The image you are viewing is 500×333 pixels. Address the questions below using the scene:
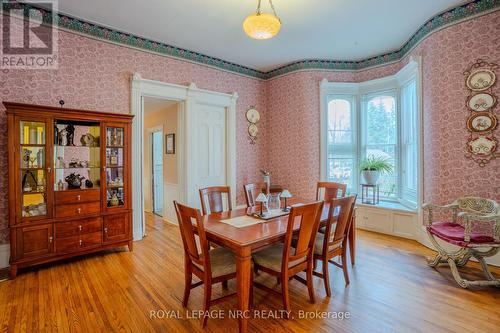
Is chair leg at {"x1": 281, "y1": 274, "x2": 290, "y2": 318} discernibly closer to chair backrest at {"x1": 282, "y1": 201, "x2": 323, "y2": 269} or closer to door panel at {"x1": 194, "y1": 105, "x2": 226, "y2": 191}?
chair backrest at {"x1": 282, "y1": 201, "x2": 323, "y2": 269}

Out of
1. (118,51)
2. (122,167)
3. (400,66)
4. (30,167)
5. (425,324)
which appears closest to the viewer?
(425,324)

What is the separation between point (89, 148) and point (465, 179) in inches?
190

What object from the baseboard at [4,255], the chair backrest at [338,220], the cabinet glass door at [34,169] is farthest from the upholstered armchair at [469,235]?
the baseboard at [4,255]

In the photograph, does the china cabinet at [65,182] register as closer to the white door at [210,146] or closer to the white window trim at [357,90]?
the white door at [210,146]

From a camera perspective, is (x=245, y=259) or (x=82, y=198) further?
(x=82, y=198)

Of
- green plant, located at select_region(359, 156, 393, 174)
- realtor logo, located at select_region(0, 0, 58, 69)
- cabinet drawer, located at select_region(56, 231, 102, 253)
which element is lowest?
cabinet drawer, located at select_region(56, 231, 102, 253)

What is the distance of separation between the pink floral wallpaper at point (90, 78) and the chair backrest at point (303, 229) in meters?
3.12

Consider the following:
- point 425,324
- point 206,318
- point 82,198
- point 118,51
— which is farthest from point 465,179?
point 118,51

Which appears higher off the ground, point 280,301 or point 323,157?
point 323,157

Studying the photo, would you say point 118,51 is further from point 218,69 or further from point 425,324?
point 425,324

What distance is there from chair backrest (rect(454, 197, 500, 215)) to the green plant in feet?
4.49

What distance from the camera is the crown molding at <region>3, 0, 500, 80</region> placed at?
3.14 m

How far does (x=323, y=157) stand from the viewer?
4902mm

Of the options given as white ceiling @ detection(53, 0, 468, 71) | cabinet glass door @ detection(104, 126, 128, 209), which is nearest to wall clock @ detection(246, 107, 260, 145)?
white ceiling @ detection(53, 0, 468, 71)
